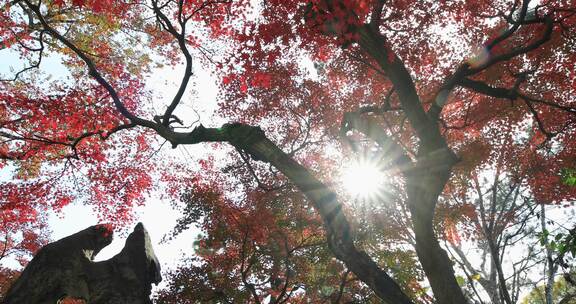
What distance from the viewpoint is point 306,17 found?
920 centimetres

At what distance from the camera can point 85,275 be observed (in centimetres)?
1211

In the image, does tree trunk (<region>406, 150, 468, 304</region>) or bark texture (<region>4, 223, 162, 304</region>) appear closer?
tree trunk (<region>406, 150, 468, 304</region>)

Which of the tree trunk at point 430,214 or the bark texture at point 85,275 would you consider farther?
the bark texture at point 85,275

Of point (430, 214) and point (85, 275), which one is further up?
point (430, 214)

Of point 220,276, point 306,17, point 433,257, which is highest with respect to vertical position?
point 306,17

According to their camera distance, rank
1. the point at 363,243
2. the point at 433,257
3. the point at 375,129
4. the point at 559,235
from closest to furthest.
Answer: the point at 559,235 → the point at 433,257 → the point at 375,129 → the point at 363,243

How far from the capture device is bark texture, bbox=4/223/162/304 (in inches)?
448

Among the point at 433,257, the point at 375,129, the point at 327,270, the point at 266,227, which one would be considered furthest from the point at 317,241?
the point at 433,257

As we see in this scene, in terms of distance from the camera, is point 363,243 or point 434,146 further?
point 363,243

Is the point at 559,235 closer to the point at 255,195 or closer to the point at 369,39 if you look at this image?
the point at 369,39

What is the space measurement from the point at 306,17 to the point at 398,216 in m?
9.42

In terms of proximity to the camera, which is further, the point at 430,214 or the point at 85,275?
the point at 85,275

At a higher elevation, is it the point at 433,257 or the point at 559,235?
the point at 433,257

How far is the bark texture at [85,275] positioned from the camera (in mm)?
11391
